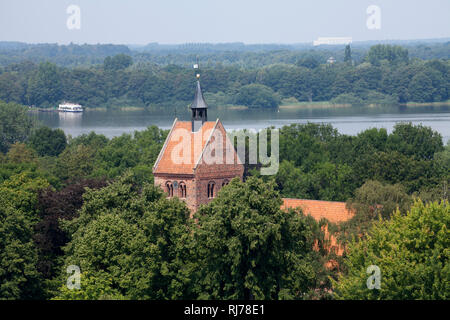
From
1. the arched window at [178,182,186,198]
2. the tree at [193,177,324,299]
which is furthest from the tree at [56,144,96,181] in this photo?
the tree at [193,177,324,299]

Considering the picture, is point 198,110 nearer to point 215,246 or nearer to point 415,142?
point 215,246

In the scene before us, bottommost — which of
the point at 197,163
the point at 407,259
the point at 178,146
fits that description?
the point at 407,259

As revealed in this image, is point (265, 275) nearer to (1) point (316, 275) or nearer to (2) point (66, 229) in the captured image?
(1) point (316, 275)

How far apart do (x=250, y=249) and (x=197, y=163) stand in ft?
46.4

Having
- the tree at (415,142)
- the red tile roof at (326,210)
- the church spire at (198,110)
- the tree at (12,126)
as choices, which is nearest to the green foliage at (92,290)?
the red tile roof at (326,210)

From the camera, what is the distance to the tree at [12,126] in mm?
109312

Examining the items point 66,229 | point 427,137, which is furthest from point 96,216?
point 427,137

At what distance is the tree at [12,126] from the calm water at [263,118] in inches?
695

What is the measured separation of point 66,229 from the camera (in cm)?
4600

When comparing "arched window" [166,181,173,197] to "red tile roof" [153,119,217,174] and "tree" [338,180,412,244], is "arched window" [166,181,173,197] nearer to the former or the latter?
"red tile roof" [153,119,217,174]

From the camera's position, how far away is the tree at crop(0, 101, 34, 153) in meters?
109

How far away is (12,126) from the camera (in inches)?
4316

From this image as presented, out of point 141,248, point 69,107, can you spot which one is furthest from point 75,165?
point 69,107
